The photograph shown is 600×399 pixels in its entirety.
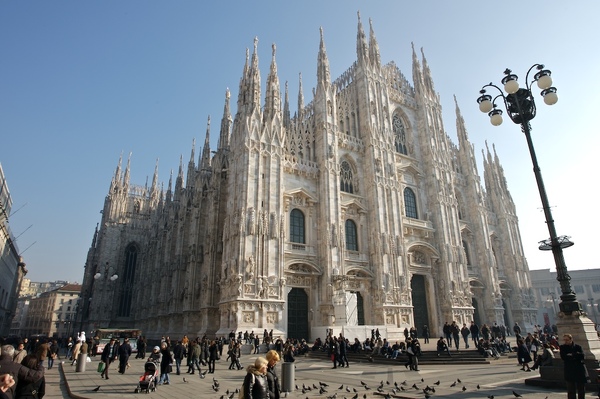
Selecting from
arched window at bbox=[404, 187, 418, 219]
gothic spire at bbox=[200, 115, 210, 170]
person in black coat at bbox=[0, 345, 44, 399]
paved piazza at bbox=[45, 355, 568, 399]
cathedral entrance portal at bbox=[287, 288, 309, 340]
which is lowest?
paved piazza at bbox=[45, 355, 568, 399]

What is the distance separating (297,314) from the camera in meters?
26.1

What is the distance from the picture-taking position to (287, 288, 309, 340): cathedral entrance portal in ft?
84.5

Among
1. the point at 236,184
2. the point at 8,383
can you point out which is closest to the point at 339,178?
the point at 236,184

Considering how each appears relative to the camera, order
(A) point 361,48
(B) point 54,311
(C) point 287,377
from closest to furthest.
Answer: (C) point 287,377 → (A) point 361,48 → (B) point 54,311

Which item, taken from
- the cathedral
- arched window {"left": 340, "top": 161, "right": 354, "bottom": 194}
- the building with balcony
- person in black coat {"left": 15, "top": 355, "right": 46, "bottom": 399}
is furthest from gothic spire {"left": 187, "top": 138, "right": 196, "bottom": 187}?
the building with balcony

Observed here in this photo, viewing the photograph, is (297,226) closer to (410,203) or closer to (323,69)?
(410,203)

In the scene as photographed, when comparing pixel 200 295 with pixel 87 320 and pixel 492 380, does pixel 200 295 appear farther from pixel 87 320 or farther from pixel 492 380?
pixel 87 320

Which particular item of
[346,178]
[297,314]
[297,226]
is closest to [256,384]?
[297,314]

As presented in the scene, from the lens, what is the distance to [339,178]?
30375 mm

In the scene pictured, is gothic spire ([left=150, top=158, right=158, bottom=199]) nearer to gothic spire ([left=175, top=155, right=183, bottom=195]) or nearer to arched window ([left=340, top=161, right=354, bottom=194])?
gothic spire ([left=175, top=155, right=183, bottom=195])

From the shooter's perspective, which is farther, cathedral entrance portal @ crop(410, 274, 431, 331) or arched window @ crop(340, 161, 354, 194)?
arched window @ crop(340, 161, 354, 194)

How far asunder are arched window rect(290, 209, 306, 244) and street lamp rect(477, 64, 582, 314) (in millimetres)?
17422

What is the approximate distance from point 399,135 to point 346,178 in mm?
9450

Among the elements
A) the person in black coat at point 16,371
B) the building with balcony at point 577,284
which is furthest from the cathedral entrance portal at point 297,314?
the building with balcony at point 577,284
